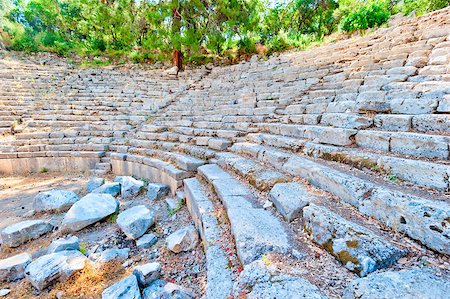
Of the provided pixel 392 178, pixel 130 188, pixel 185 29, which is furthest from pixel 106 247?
pixel 185 29

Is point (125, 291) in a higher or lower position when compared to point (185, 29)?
lower

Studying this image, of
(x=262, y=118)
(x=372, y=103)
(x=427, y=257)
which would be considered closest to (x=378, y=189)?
(x=427, y=257)

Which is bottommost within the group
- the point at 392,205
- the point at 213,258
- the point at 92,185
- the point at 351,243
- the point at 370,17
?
the point at 92,185

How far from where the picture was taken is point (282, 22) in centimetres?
1727

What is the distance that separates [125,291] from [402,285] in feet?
6.53

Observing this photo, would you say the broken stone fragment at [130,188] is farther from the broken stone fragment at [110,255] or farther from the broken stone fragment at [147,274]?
the broken stone fragment at [147,274]

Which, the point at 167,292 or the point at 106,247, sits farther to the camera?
the point at 106,247

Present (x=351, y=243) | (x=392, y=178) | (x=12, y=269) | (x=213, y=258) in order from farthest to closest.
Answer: (x=12, y=269) < (x=392, y=178) < (x=213, y=258) < (x=351, y=243)

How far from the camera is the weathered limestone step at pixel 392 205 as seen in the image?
125 centimetres

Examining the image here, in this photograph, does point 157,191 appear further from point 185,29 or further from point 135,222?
point 185,29

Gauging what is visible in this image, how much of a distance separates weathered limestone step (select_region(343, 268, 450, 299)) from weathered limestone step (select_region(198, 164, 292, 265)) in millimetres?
496

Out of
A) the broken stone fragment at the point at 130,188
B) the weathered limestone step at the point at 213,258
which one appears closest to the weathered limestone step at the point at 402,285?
the weathered limestone step at the point at 213,258

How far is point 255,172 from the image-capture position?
291cm

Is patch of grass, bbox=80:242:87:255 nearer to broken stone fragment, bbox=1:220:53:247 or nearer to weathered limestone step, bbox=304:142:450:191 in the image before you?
broken stone fragment, bbox=1:220:53:247
